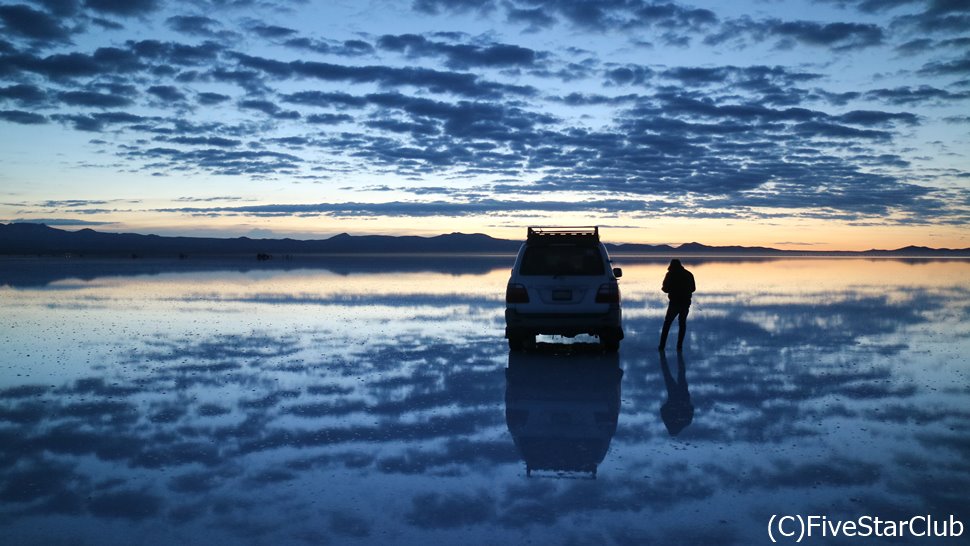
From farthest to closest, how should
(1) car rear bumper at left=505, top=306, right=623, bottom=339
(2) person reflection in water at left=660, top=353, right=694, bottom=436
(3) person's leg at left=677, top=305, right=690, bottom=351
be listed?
1. (3) person's leg at left=677, top=305, right=690, bottom=351
2. (1) car rear bumper at left=505, top=306, right=623, bottom=339
3. (2) person reflection in water at left=660, top=353, right=694, bottom=436

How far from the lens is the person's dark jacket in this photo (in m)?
14.0

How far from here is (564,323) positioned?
13.0 meters

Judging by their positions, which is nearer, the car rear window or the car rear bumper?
the car rear bumper

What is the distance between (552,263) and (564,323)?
145 centimetres

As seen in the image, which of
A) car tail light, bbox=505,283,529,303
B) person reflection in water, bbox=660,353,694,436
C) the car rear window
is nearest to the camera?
person reflection in water, bbox=660,353,694,436

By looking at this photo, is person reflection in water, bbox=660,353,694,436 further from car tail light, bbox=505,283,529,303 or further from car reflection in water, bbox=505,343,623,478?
car tail light, bbox=505,283,529,303

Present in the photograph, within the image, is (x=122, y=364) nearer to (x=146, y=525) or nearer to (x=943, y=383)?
(x=146, y=525)

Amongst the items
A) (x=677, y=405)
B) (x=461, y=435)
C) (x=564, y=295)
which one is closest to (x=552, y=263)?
(x=564, y=295)

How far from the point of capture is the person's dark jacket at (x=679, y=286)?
14008mm

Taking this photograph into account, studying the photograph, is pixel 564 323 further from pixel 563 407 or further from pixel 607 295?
pixel 563 407

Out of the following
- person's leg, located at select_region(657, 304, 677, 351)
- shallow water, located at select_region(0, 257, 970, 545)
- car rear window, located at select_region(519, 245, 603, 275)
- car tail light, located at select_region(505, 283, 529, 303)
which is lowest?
shallow water, located at select_region(0, 257, 970, 545)

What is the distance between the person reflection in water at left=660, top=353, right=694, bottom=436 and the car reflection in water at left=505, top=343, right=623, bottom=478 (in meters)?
0.56

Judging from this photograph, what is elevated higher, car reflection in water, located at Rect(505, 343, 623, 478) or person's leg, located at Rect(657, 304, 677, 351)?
person's leg, located at Rect(657, 304, 677, 351)

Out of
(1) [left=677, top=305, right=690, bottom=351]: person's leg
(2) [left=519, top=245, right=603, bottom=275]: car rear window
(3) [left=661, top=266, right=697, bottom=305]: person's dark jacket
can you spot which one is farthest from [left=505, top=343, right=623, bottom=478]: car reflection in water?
(3) [left=661, top=266, right=697, bottom=305]: person's dark jacket
